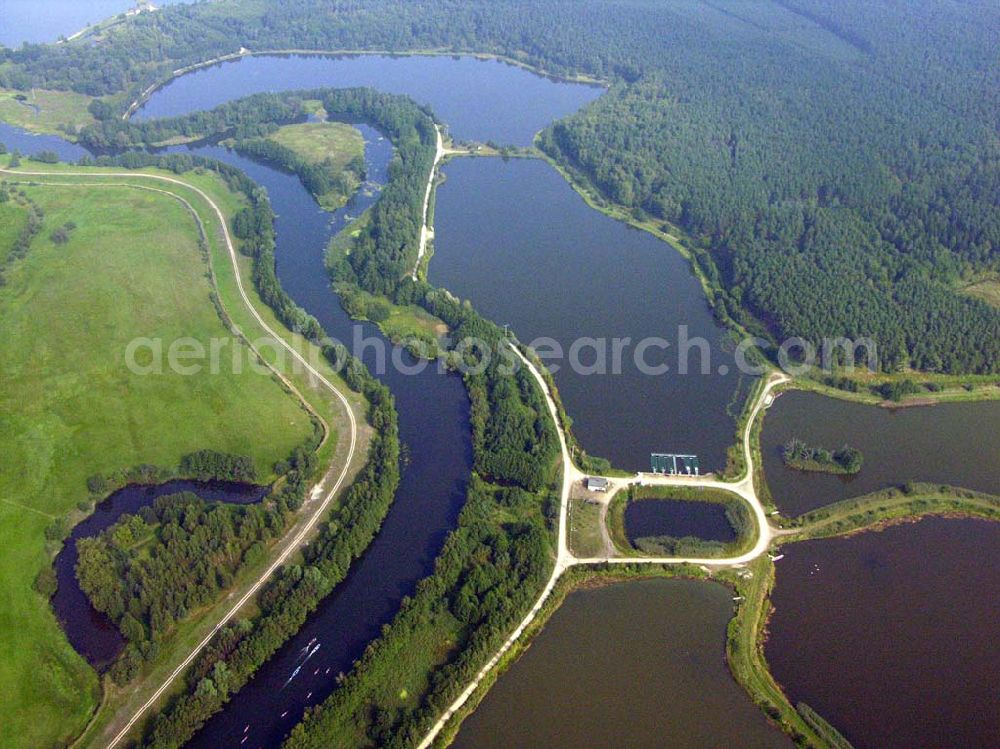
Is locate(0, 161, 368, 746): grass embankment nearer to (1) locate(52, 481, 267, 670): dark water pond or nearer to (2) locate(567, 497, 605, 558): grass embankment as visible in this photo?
(1) locate(52, 481, 267, 670): dark water pond

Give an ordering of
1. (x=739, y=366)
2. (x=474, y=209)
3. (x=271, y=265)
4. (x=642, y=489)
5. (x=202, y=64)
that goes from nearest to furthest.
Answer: (x=642, y=489), (x=739, y=366), (x=271, y=265), (x=474, y=209), (x=202, y=64)

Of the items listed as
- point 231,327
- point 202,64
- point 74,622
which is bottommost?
point 74,622

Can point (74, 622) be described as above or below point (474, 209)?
below

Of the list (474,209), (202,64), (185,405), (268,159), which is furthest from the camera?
(202,64)

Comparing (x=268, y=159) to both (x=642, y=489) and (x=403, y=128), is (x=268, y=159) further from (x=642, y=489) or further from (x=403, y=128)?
(x=642, y=489)

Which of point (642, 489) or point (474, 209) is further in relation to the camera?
point (474, 209)

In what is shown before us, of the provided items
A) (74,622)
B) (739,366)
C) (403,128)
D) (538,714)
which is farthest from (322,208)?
(538,714)

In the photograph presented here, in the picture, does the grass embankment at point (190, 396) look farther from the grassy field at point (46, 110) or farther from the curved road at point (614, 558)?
the grassy field at point (46, 110)
